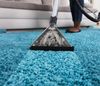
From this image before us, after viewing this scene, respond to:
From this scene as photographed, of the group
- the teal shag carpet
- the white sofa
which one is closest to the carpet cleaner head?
the teal shag carpet

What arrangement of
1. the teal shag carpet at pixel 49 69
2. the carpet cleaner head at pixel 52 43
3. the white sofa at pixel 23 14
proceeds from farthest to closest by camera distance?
the white sofa at pixel 23 14 < the carpet cleaner head at pixel 52 43 < the teal shag carpet at pixel 49 69

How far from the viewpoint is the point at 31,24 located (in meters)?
2.35

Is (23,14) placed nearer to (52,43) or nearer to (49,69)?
(52,43)

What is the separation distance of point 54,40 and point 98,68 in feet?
1.36

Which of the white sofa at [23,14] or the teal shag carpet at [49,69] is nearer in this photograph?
the teal shag carpet at [49,69]

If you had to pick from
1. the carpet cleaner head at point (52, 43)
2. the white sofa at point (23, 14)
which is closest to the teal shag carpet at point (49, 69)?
the carpet cleaner head at point (52, 43)

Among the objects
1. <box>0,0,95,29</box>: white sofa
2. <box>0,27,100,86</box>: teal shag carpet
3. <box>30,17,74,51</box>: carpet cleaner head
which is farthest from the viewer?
<box>0,0,95,29</box>: white sofa

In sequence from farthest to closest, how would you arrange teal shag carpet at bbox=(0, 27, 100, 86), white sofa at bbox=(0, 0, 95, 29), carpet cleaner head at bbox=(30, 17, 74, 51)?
white sofa at bbox=(0, 0, 95, 29)
carpet cleaner head at bbox=(30, 17, 74, 51)
teal shag carpet at bbox=(0, 27, 100, 86)

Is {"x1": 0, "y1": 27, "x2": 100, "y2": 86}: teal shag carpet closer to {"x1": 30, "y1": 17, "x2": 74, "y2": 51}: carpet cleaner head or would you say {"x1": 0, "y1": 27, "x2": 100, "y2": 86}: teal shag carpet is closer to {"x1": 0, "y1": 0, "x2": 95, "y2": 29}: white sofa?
{"x1": 30, "y1": 17, "x2": 74, "y2": 51}: carpet cleaner head

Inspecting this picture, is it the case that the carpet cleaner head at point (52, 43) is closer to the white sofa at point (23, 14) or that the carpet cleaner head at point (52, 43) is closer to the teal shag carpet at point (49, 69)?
the teal shag carpet at point (49, 69)

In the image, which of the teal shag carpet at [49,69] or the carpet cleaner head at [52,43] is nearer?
the teal shag carpet at [49,69]

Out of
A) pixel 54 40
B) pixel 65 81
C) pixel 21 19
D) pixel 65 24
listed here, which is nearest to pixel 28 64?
pixel 65 81

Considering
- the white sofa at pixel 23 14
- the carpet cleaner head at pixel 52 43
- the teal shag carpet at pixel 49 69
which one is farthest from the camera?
the white sofa at pixel 23 14

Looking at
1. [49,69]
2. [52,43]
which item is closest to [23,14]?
[52,43]
